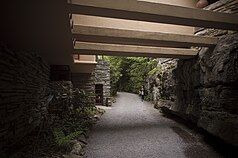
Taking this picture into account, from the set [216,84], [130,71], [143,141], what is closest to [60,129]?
[143,141]

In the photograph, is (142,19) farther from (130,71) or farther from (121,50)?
(130,71)

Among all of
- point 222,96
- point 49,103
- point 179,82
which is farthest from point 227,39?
point 49,103

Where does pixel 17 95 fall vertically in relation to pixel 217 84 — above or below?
below

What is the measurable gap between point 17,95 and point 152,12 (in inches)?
130

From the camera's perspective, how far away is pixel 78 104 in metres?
10.1

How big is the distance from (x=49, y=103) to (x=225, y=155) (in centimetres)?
659

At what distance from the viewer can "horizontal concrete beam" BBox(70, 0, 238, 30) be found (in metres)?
4.15

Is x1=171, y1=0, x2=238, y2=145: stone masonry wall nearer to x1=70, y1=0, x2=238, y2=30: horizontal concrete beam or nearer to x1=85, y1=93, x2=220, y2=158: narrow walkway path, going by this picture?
x1=85, y1=93, x2=220, y2=158: narrow walkway path

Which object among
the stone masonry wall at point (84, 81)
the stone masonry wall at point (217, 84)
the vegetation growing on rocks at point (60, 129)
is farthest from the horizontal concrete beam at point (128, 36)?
the stone masonry wall at point (84, 81)

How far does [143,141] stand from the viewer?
7367 mm

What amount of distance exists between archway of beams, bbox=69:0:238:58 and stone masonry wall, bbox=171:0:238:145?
0.47m

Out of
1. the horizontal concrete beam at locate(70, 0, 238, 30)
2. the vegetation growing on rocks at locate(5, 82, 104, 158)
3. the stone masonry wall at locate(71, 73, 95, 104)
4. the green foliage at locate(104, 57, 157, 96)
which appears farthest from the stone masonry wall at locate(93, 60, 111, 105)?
the horizontal concrete beam at locate(70, 0, 238, 30)

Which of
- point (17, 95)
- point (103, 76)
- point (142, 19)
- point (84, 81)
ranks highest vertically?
point (142, 19)

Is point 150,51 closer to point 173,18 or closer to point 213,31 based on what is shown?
point 213,31
